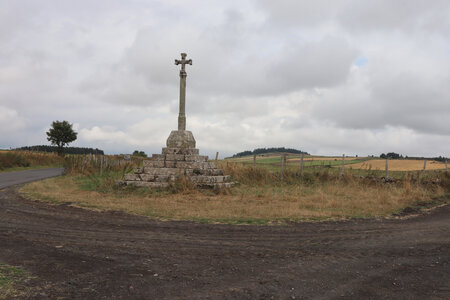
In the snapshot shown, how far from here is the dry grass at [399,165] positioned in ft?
65.2

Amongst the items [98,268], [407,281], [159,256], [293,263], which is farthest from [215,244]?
[407,281]

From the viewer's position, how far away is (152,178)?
44.5ft

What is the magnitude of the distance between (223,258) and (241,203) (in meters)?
5.92

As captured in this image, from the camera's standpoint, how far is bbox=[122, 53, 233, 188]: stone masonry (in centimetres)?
1338

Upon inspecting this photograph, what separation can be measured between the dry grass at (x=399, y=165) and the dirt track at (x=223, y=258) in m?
12.4

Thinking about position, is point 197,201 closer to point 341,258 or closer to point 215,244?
point 215,244

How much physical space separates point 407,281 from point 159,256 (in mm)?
3522

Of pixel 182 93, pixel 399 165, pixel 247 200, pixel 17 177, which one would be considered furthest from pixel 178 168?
pixel 399 165

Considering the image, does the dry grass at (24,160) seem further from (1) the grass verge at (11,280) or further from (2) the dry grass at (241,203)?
(1) the grass verge at (11,280)

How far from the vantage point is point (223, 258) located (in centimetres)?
495

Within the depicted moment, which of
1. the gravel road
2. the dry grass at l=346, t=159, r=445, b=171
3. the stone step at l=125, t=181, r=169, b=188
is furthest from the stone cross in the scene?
the dry grass at l=346, t=159, r=445, b=171

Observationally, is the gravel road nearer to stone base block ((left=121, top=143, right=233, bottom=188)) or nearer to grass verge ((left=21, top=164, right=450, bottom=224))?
grass verge ((left=21, top=164, right=450, bottom=224))

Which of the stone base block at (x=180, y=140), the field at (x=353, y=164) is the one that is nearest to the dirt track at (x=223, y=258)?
the stone base block at (x=180, y=140)

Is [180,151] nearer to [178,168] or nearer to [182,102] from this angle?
[178,168]
